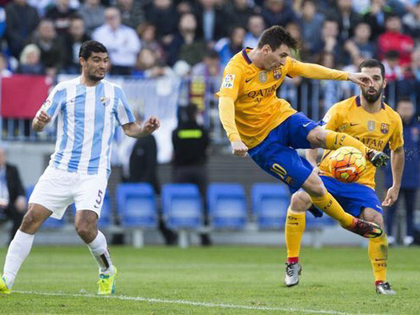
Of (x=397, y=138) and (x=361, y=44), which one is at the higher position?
(x=361, y=44)

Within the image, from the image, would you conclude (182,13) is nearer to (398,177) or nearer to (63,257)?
(63,257)

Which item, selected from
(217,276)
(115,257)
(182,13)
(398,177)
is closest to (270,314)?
(398,177)

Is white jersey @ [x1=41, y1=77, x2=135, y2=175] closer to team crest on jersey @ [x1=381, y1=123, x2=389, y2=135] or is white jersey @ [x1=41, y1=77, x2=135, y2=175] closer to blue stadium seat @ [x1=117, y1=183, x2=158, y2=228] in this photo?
team crest on jersey @ [x1=381, y1=123, x2=389, y2=135]

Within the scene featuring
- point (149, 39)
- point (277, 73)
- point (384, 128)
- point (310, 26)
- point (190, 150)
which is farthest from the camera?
point (310, 26)

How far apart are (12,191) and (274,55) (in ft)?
32.0

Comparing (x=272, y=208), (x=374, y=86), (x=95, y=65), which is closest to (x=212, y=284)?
(x=374, y=86)

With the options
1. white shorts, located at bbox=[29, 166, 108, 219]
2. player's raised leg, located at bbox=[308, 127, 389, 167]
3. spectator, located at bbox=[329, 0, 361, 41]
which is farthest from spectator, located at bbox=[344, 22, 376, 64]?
white shorts, located at bbox=[29, 166, 108, 219]

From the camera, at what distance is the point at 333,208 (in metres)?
10.6

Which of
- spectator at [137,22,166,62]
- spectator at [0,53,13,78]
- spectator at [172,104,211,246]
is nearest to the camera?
spectator at [172,104,211,246]

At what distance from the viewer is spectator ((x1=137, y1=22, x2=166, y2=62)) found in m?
21.6

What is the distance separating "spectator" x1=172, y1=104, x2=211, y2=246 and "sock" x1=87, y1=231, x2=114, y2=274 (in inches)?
382

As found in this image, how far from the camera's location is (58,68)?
20.7 meters

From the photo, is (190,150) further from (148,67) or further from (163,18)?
(163,18)

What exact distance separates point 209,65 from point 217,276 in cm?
819
